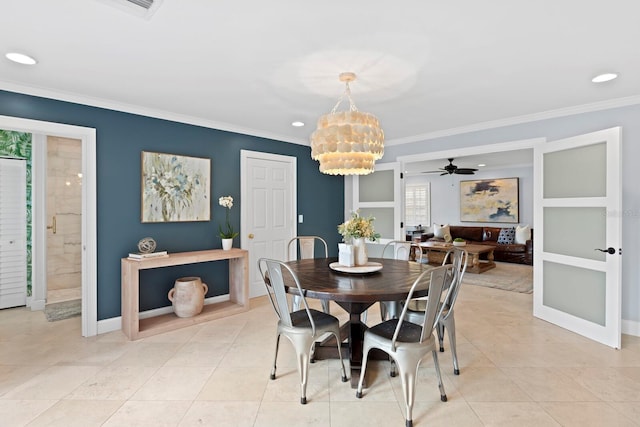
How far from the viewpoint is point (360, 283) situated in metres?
2.29

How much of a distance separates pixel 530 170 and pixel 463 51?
692 cm

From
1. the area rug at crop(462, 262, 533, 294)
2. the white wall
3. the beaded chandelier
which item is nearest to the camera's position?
the beaded chandelier

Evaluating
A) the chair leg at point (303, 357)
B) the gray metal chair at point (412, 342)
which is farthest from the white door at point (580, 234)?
the chair leg at point (303, 357)

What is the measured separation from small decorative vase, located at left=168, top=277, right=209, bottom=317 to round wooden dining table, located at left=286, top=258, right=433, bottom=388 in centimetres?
127

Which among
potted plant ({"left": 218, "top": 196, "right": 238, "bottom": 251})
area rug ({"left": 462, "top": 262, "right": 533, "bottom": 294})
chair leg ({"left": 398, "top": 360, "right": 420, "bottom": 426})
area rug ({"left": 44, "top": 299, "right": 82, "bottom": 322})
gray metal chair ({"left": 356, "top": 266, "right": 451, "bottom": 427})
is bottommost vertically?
area rug ({"left": 44, "top": 299, "right": 82, "bottom": 322})

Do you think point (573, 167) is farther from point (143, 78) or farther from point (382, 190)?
point (143, 78)

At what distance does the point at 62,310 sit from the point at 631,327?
615 centimetres

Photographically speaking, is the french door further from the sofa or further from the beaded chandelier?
the sofa

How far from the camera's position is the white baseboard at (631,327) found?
317 centimetres

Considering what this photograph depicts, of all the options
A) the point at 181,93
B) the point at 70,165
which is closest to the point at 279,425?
the point at 181,93

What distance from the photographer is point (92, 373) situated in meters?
2.46

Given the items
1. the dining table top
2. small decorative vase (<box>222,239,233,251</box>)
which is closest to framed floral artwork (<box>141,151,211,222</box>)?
small decorative vase (<box>222,239,233,251</box>)

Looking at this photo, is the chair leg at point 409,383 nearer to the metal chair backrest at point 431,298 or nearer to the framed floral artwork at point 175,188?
the metal chair backrest at point 431,298

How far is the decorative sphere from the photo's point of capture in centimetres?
332
